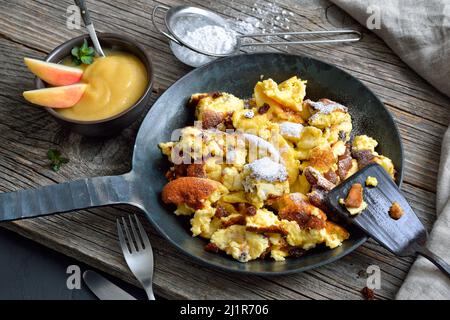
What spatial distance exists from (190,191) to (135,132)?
0.59 metres

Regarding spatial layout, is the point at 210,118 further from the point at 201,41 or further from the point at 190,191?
the point at 201,41

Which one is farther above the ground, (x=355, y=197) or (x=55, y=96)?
(x=55, y=96)

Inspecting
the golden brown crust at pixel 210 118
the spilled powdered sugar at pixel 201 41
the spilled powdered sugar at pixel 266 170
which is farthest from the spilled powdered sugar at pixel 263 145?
the spilled powdered sugar at pixel 201 41

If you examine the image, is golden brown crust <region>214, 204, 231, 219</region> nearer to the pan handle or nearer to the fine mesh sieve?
the pan handle

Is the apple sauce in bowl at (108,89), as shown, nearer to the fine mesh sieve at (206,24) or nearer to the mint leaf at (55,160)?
the mint leaf at (55,160)

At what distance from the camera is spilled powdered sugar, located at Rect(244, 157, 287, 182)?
2.10 meters

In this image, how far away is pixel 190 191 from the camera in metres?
2.14

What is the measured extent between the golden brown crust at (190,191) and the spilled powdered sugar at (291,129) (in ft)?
1.22

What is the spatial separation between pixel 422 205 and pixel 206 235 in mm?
934

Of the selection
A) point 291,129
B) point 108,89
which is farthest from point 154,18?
point 291,129

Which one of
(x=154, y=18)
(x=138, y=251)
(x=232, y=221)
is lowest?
(x=138, y=251)

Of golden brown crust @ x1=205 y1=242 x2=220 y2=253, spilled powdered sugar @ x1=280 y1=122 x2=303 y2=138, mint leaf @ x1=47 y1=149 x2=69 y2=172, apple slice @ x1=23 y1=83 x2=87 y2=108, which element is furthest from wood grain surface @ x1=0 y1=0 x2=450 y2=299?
spilled powdered sugar @ x1=280 y1=122 x2=303 y2=138

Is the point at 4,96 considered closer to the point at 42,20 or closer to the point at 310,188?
the point at 42,20

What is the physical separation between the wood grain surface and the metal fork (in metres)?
0.04
